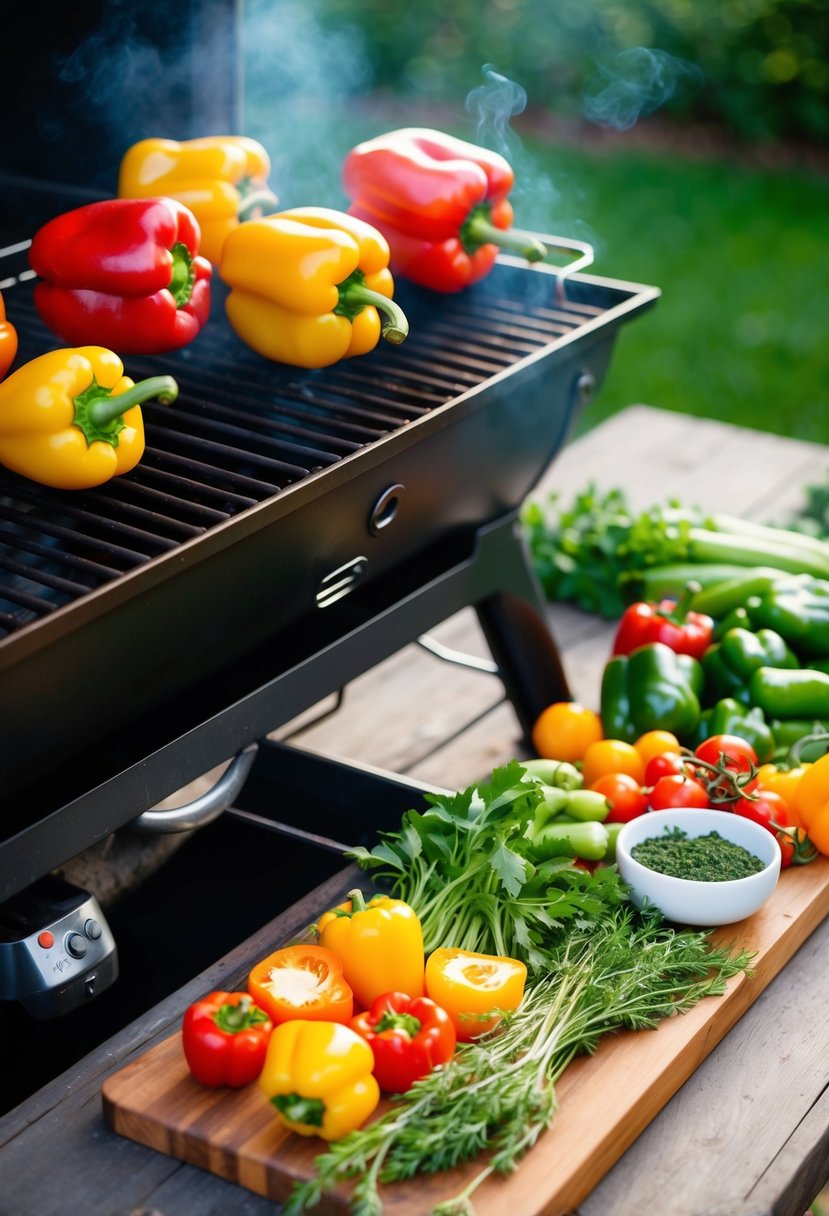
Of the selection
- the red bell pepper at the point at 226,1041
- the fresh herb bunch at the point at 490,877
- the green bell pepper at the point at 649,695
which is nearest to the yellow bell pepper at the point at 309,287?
the fresh herb bunch at the point at 490,877

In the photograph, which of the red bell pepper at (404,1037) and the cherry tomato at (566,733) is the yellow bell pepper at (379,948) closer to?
the red bell pepper at (404,1037)

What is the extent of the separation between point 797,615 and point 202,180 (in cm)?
161

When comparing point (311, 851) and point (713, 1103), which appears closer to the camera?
point (713, 1103)

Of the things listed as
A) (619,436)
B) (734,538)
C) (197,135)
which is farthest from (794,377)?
(197,135)

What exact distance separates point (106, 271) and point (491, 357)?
2.52 ft

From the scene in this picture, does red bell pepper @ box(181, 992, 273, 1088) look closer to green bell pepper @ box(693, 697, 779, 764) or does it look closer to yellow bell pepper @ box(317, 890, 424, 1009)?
yellow bell pepper @ box(317, 890, 424, 1009)

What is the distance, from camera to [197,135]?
337 centimetres

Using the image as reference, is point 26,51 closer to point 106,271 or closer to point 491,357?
point 106,271

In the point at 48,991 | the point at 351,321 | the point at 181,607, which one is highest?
the point at 351,321

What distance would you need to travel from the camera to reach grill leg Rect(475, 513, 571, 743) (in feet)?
10.7

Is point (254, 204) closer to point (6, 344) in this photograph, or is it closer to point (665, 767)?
point (6, 344)

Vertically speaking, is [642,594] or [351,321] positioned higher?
[351,321]

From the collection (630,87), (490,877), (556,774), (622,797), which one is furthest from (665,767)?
(630,87)

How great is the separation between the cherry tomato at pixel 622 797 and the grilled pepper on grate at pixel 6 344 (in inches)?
52.8
